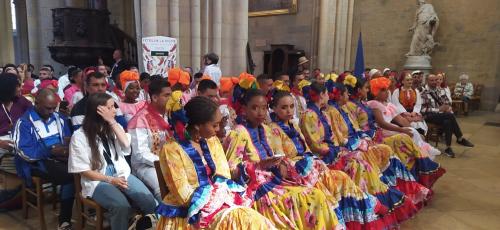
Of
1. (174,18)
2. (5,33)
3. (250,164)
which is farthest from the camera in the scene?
(5,33)

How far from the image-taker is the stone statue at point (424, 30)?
36.0 ft

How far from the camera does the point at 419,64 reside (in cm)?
1099

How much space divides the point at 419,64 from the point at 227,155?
10103 mm

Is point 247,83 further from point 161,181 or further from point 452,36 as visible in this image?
point 452,36

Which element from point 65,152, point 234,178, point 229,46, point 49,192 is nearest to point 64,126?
point 65,152

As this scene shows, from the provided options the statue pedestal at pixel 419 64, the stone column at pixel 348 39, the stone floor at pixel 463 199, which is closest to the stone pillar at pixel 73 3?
the stone floor at pixel 463 199

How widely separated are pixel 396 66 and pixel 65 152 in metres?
11.3

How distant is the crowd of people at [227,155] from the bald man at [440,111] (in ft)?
7.53

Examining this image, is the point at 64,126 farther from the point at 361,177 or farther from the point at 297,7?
the point at 297,7

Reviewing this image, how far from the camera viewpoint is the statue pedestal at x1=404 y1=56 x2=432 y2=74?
11.0 meters

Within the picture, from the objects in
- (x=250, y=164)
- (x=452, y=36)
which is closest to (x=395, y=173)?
Answer: (x=250, y=164)

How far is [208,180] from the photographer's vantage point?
7.06 feet

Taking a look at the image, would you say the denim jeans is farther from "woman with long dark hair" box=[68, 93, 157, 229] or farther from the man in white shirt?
the man in white shirt

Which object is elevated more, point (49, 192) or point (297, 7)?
point (297, 7)
